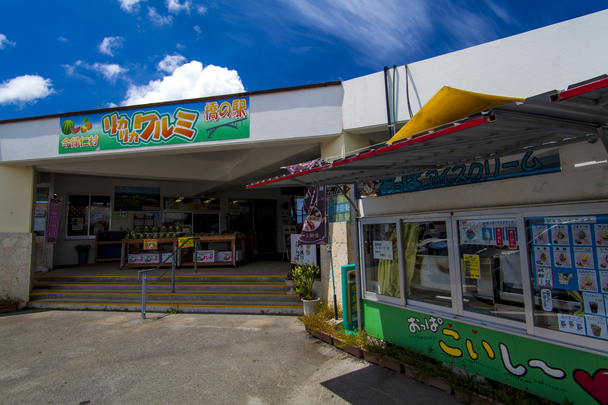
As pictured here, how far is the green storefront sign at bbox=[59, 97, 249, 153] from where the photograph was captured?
714cm

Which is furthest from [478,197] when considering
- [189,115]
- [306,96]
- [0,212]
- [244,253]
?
[0,212]

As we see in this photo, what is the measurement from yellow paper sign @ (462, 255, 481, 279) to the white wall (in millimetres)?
2445

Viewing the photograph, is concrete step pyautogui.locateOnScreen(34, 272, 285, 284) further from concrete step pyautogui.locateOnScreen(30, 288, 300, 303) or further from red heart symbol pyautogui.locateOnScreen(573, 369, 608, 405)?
red heart symbol pyautogui.locateOnScreen(573, 369, 608, 405)

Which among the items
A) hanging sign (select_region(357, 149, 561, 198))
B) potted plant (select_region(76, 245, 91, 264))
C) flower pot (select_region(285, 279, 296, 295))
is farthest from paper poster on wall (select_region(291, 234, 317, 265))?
potted plant (select_region(76, 245, 91, 264))

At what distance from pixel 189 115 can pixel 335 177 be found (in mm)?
4476

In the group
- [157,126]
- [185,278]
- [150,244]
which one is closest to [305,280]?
[185,278]

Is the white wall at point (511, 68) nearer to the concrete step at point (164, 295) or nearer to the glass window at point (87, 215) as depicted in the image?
the concrete step at point (164, 295)

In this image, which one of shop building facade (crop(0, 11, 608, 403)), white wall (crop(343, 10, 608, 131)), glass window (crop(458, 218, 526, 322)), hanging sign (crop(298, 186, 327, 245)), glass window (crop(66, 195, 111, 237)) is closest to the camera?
shop building facade (crop(0, 11, 608, 403))

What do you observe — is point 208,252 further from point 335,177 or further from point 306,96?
point 335,177

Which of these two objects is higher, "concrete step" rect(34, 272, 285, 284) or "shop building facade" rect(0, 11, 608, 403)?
"shop building facade" rect(0, 11, 608, 403)

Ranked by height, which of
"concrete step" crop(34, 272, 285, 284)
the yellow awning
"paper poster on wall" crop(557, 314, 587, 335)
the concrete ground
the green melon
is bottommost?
the concrete ground

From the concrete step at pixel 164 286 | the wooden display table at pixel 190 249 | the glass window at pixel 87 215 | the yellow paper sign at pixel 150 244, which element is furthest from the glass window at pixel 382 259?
the glass window at pixel 87 215

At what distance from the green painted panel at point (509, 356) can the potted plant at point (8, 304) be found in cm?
894

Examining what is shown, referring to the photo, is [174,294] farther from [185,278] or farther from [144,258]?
[144,258]
